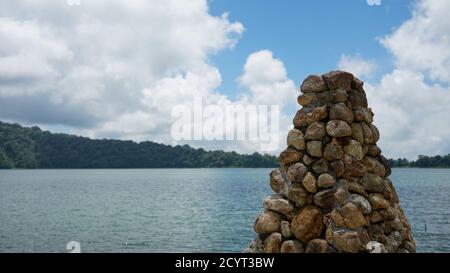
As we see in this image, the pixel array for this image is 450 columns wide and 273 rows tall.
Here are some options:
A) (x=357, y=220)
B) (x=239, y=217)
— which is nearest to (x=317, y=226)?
(x=357, y=220)

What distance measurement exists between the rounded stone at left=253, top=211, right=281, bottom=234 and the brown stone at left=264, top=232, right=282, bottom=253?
117 millimetres

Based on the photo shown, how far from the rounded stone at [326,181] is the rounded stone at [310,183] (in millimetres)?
79

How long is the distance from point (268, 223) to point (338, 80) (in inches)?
103

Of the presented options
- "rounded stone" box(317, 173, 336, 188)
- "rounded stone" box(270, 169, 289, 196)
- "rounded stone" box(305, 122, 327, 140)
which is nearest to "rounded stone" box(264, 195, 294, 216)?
"rounded stone" box(270, 169, 289, 196)

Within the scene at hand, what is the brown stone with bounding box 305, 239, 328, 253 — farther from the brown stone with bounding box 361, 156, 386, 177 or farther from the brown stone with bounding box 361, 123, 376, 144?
the brown stone with bounding box 361, 123, 376, 144

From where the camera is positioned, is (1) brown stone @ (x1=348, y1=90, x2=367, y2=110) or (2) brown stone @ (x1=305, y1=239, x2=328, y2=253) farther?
(1) brown stone @ (x1=348, y1=90, x2=367, y2=110)

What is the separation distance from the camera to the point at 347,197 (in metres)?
7.13

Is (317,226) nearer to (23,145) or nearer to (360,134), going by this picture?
(360,134)

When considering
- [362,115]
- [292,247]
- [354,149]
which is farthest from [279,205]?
[362,115]

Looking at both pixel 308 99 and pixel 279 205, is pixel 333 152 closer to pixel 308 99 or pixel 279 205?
pixel 308 99

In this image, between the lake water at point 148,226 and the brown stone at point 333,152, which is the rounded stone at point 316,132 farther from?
the lake water at point 148,226

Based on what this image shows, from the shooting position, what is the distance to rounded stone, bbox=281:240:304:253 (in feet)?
23.2
